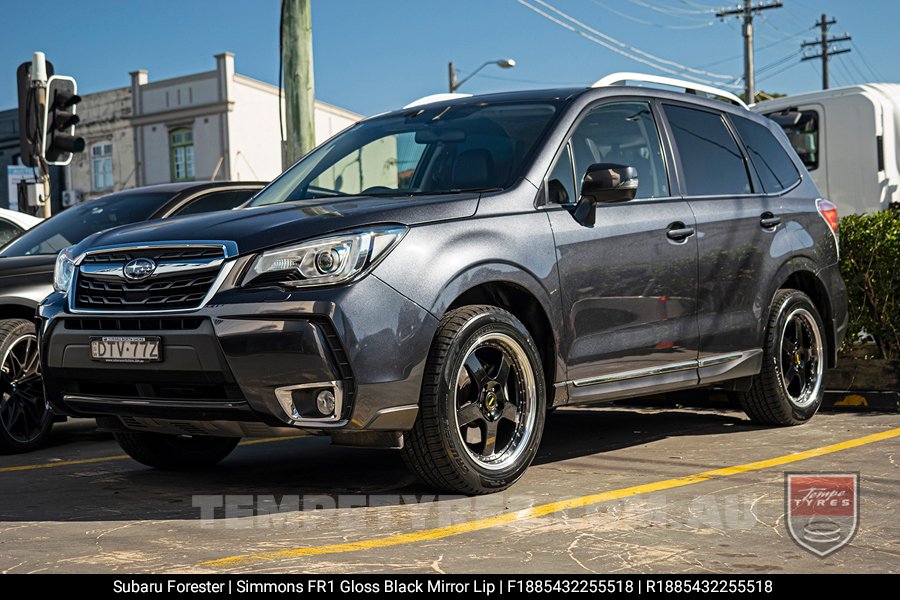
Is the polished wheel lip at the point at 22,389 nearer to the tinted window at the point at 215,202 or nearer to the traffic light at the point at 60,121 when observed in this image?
the tinted window at the point at 215,202

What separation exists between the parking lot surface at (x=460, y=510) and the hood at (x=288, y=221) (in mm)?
1148

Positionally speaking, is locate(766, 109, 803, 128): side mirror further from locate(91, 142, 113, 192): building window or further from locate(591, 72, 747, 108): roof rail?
locate(91, 142, 113, 192): building window

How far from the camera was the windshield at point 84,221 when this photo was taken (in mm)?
8156

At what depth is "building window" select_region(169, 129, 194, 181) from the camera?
45.3m

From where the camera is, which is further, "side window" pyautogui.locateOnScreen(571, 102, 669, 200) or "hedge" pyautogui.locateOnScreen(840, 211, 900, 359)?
"hedge" pyautogui.locateOnScreen(840, 211, 900, 359)

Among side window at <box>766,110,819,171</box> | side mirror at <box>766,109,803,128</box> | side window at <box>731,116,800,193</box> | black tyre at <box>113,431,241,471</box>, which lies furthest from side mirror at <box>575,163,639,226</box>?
side mirror at <box>766,109,803,128</box>

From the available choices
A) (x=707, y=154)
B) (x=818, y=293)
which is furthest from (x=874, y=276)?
(x=707, y=154)

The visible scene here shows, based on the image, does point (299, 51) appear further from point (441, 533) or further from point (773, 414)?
point (441, 533)

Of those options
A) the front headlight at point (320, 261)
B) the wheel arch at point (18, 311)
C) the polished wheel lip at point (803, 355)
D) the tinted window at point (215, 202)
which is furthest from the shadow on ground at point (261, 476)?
the tinted window at point (215, 202)

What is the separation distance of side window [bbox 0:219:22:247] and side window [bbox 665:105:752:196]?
19.0 feet

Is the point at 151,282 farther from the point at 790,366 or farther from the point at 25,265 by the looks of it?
the point at 790,366

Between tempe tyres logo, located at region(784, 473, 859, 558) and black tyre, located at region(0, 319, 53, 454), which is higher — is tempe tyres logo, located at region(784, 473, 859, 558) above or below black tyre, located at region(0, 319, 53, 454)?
below

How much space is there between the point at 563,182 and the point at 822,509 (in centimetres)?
201
